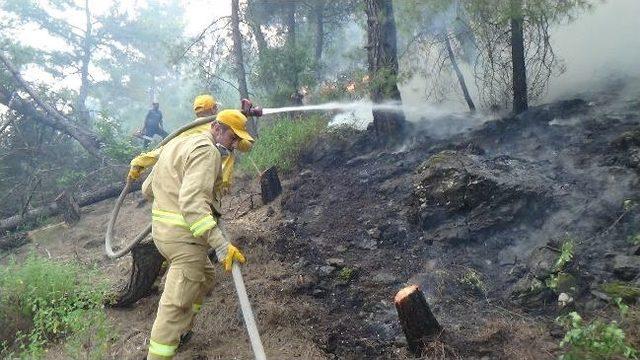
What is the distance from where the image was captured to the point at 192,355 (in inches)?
148

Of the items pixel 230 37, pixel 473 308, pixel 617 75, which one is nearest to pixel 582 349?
pixel 473 308

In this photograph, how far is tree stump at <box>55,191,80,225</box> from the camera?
9.13m

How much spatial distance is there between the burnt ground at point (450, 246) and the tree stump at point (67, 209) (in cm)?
168

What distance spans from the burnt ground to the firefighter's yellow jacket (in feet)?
3.61

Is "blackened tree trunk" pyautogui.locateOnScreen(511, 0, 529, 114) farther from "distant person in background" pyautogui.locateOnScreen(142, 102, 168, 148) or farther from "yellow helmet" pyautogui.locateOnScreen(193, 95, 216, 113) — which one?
"distant person in background" pyautogui.locateOnScreen(142, 102, 168, 148)

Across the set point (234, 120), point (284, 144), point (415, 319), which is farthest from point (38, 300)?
point (284, 144)

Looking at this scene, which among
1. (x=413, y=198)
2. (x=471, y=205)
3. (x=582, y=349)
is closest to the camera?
(x=582, y=349)

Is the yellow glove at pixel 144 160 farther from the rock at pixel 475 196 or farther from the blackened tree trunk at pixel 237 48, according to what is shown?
the blackened tree trunk at pixel 237 48

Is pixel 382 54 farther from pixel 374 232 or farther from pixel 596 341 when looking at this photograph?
pixel 596 341

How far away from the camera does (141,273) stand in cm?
448

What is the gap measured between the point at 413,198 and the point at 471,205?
76 cm

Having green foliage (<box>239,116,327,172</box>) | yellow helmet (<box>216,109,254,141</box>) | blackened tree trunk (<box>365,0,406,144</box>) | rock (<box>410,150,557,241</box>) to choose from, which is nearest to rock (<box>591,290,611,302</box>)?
rock (<box>410,150,557,241</box>)

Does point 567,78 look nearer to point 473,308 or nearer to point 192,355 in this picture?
point 473,308

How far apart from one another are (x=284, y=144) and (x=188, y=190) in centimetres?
569
